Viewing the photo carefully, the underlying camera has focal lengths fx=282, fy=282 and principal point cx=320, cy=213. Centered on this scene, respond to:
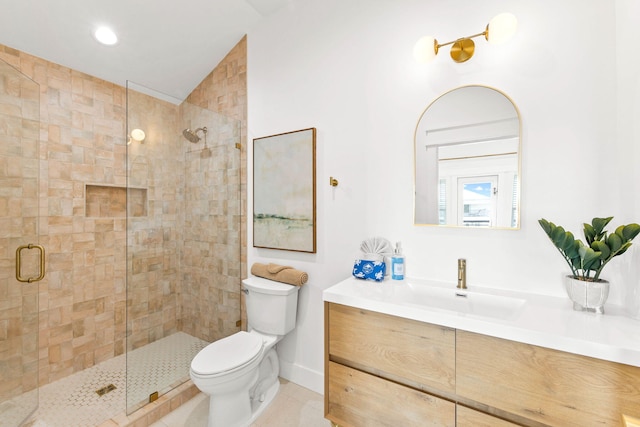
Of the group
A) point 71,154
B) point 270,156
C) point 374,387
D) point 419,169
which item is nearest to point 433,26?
point 419,169

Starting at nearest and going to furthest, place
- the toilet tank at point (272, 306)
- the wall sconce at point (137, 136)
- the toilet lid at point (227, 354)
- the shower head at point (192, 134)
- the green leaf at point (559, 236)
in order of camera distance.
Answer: the green leaf at point (559, 236) → the toilet lid at point (227, 354) → the wall sconce at point (137, 136) → the toilet tank at point (272, 306) → the shower head at point (192, 134)

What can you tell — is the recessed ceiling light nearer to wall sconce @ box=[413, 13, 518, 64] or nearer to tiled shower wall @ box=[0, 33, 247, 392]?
tiled shower wall @ box=[0, 33, 247, 392]

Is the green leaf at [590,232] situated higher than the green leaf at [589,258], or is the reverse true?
the green leaf at [590,232]

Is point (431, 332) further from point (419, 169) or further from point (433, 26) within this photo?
point (433, 26)

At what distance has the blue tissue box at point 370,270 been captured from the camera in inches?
62.8

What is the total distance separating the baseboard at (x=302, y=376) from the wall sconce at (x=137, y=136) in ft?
6.03

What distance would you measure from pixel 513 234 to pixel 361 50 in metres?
1.38

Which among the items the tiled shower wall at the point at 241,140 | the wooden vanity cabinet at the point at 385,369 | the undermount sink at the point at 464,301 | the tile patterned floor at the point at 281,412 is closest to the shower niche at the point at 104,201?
the tiled shower wall at the point at 241,140

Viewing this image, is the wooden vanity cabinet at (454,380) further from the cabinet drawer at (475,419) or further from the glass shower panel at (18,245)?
the glass shower panel at (18,245)

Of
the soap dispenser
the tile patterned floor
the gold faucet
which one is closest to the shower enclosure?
the tile patterned floor

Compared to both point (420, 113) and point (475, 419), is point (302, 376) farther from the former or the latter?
point (420, 113)

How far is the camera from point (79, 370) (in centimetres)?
215

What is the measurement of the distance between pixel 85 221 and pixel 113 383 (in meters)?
1.22

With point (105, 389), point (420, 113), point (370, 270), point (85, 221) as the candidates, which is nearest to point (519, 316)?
point (370, 270)
